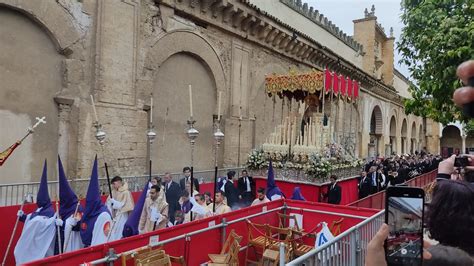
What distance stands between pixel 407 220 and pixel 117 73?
1035cm

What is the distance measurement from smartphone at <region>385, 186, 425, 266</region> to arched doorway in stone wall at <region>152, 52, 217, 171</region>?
11244 millimetres

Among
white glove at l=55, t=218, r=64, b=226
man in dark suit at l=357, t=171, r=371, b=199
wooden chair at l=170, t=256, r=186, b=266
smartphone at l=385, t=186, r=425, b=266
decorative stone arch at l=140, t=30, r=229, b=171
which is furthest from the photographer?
decorative stone arch at l=140, t=30, r=229, b=171

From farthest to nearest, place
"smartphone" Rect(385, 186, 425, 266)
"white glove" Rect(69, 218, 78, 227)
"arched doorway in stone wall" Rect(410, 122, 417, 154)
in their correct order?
"arched doorway in stone wall" Rect(410, 122, 417, 154) < "white glove" Rect(69, 218, 78, 227) < "smartphone" Rect(385, 186, 425, 266)

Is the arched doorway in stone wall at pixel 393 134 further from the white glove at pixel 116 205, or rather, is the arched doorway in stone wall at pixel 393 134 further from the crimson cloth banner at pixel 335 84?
the white glove at pixel 116 205

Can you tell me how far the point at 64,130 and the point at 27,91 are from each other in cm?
129

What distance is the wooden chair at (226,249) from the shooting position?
17.8ft

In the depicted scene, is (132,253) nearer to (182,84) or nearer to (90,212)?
(90,212)

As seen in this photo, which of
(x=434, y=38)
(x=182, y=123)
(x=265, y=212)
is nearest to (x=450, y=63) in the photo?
(x=434, y=38)

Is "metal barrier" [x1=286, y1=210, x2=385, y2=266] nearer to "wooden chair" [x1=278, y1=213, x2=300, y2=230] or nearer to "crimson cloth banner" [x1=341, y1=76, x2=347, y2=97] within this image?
"wooden chair" [x1=278, y1=213, x2=300, y2=230]

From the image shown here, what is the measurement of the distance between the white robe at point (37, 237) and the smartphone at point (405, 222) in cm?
523

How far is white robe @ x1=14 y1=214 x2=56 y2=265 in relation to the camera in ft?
19.1

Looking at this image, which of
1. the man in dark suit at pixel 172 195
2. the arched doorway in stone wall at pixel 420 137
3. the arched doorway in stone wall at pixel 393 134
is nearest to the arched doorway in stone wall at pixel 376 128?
the arched doorway in stone wall at pixel 393 134

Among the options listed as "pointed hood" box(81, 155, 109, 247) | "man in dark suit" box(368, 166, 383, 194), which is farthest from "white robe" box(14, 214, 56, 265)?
"man in dark suit" box(368, 166, 383, 194)

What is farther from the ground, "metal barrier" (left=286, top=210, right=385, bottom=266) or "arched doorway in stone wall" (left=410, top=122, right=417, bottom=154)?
"arched doorway in stone wall" (left=410, top=122, right=417, bottom=154)
